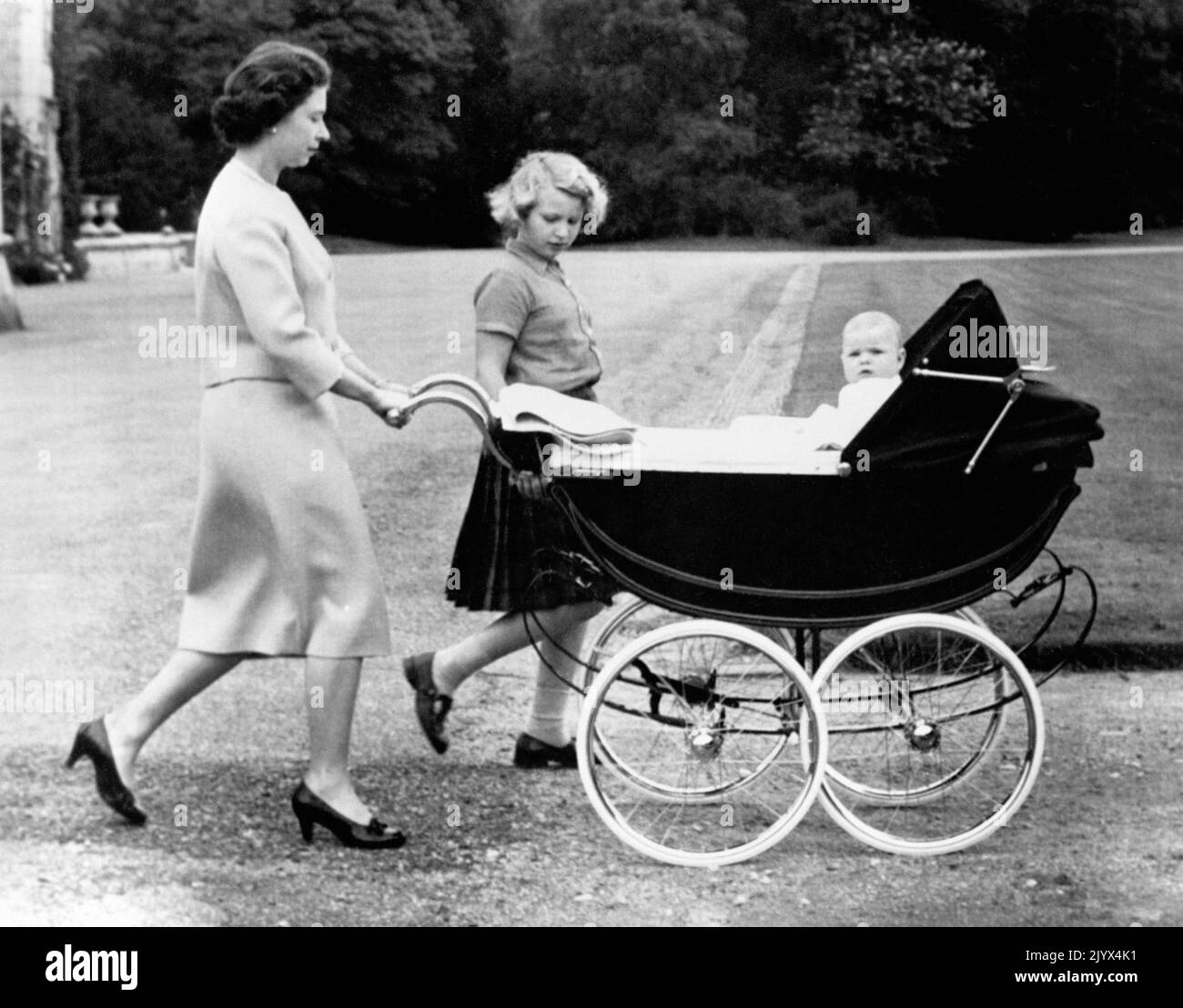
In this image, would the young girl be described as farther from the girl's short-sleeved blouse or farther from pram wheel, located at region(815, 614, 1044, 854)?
pram wheel, located at region(815, 614, 1044, 854)

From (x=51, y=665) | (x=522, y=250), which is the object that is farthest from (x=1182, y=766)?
(x=51, y=665)

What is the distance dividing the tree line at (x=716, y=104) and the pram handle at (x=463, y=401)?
4.08 ft

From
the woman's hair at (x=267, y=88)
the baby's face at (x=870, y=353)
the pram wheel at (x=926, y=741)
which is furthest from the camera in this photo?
the baby's face at (x=870, y=353)

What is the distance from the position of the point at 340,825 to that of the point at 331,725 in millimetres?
228

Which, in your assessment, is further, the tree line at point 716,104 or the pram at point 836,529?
the tree line at point 716,104

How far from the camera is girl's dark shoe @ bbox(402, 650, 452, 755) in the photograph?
491 centimetres

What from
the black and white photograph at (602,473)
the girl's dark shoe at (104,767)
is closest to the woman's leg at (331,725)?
the black and white photograph at (602,473)

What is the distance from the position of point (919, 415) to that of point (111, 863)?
6.76ft

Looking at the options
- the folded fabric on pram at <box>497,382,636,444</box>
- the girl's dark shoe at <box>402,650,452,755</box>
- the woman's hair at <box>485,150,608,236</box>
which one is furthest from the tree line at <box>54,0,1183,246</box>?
the girl's dark shoe at <box>402,650,452,755</box>

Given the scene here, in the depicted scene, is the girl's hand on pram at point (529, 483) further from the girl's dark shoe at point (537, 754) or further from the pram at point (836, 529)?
the girl's dark shoe at point (537, 754)

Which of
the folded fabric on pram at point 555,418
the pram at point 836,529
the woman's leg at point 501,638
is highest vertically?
the folded fabric on pram at point 555,418

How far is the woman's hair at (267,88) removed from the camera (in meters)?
4.21

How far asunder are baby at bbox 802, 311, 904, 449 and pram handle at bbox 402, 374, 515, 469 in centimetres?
76

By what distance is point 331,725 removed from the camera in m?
4.43
